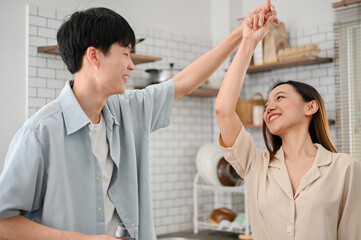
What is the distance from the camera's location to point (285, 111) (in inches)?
81.9

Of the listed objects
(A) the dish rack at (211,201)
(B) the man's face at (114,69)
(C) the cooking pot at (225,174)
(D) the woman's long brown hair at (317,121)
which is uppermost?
(B) the man's face at (114,69)

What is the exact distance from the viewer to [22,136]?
56.2 inches

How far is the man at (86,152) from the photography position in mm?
1404

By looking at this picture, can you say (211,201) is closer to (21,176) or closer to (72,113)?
(72,113)

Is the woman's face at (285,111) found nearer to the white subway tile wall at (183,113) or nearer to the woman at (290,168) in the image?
the woman at (290,168)

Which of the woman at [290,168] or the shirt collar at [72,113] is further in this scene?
the woman at [290,168]

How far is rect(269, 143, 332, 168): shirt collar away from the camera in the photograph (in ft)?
6.49

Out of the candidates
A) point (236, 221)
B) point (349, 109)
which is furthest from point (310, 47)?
point (236, 221)

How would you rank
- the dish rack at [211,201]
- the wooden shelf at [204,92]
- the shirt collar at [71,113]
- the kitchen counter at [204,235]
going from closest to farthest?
the shirt collar at [71,113] → the kitchen counter at [204,235] → the wooden shelf at [204,92] → the dish rack at [211,201]

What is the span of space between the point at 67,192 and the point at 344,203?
114 centimetres

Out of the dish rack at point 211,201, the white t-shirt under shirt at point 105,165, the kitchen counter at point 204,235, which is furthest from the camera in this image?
the dish rack at point 211,201

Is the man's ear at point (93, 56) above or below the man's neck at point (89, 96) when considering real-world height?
above

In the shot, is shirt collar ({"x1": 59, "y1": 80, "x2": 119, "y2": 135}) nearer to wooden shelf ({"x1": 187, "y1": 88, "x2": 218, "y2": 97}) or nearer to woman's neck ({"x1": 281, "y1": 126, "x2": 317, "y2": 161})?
woman's neck ({"x1": 281, "y1": 126, "x2": 317, "y2": 161})

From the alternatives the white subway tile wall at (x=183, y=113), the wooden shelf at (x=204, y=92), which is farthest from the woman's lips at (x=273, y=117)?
the wooden shelf at (x=204, y=92)
